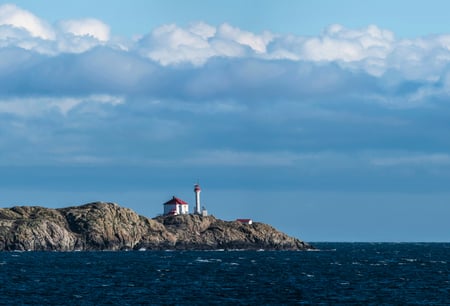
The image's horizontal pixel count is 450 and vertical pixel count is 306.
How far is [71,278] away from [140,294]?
3084 cm

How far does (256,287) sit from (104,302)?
29.9 metres

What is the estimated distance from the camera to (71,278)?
139m

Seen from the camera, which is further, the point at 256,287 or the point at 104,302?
the point at 256,287

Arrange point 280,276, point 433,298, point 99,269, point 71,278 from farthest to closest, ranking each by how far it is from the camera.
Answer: point 99,269 → point 280,276 → point 71,278 → point 433,298

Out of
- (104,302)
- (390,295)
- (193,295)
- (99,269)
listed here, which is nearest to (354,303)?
(390,295)

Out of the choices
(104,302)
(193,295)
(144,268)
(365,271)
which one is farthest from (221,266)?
(104,302)

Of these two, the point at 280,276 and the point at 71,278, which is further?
the point at 280,276

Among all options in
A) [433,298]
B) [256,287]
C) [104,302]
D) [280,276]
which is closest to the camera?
[104,302]

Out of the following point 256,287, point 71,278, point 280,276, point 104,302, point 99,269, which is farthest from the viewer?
point 99,269

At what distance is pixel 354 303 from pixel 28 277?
197ft

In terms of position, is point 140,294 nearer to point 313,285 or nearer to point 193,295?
point 193,295

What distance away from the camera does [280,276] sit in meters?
149

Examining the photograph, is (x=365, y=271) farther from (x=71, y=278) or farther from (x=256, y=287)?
(x=71, y=278)

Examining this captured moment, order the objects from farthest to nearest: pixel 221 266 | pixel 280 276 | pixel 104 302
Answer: pixel 221 266, pixel 280 276, pixel 104 302
